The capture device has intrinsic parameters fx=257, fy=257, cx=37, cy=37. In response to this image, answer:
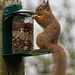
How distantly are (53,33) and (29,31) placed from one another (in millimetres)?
337

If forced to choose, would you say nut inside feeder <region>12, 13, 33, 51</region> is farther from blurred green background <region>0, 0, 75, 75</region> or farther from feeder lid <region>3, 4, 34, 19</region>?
blurred green background <region>0, 0, 75, 75</region>

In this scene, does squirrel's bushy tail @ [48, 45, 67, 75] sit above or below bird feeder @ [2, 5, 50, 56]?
below

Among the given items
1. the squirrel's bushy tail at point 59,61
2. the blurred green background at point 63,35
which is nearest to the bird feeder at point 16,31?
the squirrel's bushy tail at point 59,61

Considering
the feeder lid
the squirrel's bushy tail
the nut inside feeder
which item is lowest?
the squirrel's bushy tail

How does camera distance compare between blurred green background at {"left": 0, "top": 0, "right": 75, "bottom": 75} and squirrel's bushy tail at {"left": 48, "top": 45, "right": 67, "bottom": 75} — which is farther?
blurred green background at {"left": 0, "top": 0, "right": 75, "bottom": 75}

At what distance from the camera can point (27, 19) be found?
106 inches

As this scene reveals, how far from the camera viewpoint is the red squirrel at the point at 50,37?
2.66 metres

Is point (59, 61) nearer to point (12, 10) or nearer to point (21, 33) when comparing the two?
point (21, 33)

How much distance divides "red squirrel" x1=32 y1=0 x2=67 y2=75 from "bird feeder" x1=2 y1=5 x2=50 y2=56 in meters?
0.14

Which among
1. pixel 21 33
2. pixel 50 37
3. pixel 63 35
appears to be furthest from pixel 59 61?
pixel 63 35

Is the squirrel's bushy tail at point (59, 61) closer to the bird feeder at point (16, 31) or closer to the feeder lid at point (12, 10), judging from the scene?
the bird feeder at point (16, 31)

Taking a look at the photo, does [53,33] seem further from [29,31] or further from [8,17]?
[8,17]

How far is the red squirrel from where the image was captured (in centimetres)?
266

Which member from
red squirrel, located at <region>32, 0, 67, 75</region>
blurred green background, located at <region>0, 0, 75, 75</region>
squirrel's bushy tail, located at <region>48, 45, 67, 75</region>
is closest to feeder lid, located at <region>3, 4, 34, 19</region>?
red squirrel, located at <region>32, 0, 67, 75</region>
